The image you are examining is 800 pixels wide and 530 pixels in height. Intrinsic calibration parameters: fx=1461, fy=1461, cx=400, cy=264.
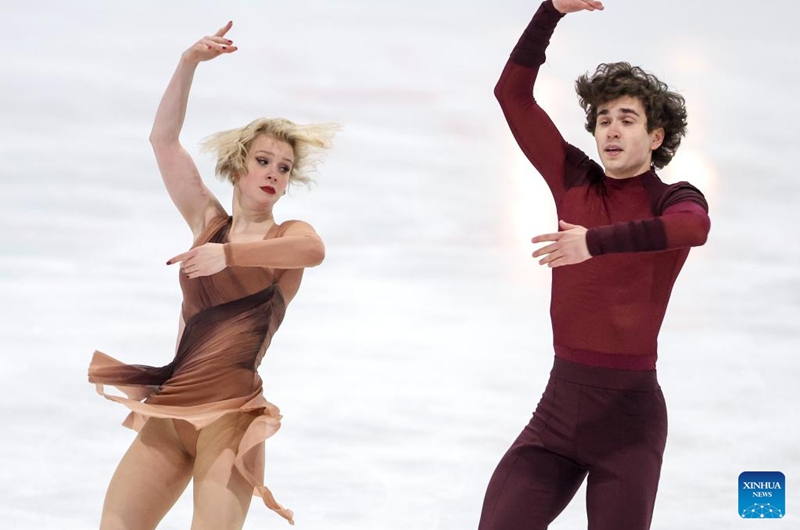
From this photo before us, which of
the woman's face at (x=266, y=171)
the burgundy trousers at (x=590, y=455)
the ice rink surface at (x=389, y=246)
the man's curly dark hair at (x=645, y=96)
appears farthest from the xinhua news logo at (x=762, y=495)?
the woman's face at (x=266, y=171)

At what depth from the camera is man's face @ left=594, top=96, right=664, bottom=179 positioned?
4.62 m

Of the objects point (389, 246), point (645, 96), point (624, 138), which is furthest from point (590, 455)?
point (389, 246)

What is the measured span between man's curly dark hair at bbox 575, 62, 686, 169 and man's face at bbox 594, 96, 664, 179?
24 mm

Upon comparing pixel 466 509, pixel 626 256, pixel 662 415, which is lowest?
pixel 466 509

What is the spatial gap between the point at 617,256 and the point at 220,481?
147 centimetres

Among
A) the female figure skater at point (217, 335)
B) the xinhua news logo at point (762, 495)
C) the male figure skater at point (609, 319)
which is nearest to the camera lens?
the male figure skater at point (609, 319)

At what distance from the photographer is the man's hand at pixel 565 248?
4.21 meters

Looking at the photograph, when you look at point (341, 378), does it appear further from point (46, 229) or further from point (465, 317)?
point (46, 229)

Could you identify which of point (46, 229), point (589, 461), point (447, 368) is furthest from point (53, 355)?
point (589, 461)

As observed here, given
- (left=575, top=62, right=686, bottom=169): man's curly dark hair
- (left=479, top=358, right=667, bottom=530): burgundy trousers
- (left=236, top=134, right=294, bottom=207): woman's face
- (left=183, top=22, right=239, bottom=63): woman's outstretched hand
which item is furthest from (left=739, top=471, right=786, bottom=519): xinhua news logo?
(left=183, top=22, right=239, bottom=63): woman's outstretched hand

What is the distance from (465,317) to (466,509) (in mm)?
1120

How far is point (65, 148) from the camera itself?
7484mm

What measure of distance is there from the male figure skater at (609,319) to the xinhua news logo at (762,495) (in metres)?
1.69

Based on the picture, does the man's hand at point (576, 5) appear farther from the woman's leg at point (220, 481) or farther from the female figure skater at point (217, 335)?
the woman's leg at point (220, 481)
